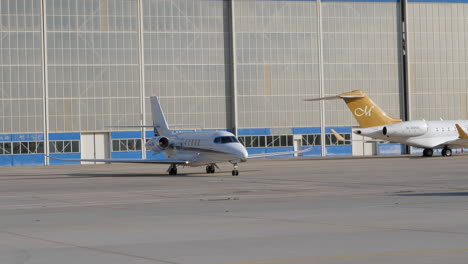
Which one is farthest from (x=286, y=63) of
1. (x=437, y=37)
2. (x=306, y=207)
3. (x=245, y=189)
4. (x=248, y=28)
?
(x=306, y=207)

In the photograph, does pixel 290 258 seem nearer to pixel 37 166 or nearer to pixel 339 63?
pixel 37 166

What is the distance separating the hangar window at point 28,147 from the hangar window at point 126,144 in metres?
Result: 6.61

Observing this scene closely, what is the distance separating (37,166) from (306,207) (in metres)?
54.2

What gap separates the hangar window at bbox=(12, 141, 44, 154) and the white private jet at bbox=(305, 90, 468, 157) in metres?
25.1

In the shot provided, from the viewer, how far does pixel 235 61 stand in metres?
77.2

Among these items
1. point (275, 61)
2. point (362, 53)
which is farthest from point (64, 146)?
point (362, 53)

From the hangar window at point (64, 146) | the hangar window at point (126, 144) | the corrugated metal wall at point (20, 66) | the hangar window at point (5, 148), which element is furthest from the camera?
the hangar window at point (126, 144)

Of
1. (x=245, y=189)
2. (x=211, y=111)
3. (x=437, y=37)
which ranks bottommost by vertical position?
(x=245, y=189)

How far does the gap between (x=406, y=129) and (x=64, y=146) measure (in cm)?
3010

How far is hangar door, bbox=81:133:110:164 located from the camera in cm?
7512

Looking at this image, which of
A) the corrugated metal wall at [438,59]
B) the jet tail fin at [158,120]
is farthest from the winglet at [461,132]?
the jet tail fin at [158,120]

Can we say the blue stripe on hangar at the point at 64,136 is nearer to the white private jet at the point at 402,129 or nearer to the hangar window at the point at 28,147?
the hangar window at the point at 28,147

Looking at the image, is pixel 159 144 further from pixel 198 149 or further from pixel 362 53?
pixel 362 53

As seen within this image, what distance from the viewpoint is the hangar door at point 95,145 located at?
7512 cm
